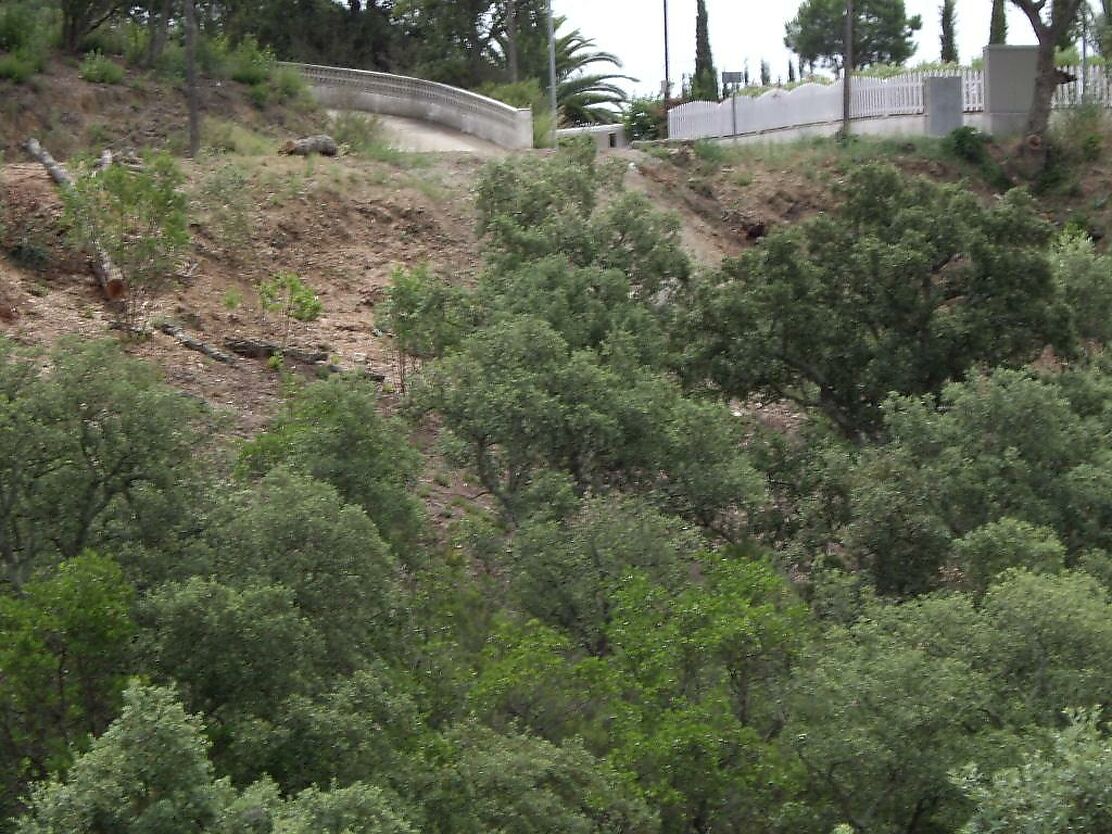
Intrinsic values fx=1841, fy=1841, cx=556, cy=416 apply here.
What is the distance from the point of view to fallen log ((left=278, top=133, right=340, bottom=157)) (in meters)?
32.8

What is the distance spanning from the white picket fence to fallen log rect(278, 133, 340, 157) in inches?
457

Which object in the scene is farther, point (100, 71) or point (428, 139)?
point (428, 139)

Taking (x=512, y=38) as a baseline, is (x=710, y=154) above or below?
below

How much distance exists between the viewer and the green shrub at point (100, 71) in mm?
33906

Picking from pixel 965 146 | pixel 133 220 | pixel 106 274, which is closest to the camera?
pixel 133 220

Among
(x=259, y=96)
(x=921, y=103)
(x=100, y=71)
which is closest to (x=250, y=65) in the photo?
(x=259, y=96)

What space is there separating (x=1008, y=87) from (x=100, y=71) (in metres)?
20.3

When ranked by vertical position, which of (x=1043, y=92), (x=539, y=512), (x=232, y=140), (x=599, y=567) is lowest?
(x=599, y=567)

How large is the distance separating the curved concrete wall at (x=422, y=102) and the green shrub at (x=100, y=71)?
4774mm

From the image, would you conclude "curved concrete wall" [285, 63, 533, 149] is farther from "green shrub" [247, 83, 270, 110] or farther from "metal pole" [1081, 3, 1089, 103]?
"metal pole" [1081, 3, 1089, 103]

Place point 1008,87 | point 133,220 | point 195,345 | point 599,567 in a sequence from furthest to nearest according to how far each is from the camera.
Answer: point 1008,87
point 195,345
point 133,220
point 599,567

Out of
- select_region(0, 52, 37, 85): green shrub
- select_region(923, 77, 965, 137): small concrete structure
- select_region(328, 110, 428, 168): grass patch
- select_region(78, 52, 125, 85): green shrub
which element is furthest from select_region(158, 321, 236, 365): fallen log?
select_region(923, 77, 965, 137): small concrete structure

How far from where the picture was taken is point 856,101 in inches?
1649

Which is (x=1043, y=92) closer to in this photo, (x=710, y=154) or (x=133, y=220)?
(x=710, y=154)
